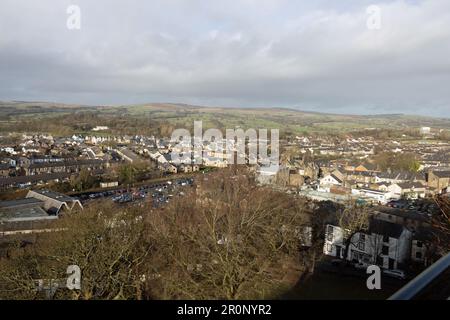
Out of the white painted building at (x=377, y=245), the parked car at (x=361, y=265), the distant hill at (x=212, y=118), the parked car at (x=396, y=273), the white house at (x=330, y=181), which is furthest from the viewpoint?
the distant hill at (x=212, y=118)

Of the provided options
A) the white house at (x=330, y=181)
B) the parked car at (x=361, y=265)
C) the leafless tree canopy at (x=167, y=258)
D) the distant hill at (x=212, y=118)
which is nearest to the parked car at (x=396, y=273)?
the parked car at (x=361, y=265)

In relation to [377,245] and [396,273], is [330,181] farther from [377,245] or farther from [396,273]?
[396,273]

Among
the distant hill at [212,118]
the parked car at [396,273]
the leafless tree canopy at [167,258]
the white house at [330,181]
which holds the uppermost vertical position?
the distant hill at [212,118]

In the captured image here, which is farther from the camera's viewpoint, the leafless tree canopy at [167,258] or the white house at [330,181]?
the white house at [330,181]

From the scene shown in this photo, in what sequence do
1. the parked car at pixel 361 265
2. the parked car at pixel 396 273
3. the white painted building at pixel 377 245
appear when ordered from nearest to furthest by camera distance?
1. the parked car at pixel 396 273
2. the parked car at pixel 361 265
3. the white painted building at pixel 377 245

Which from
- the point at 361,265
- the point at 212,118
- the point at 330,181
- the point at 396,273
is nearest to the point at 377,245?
the point at 361,265

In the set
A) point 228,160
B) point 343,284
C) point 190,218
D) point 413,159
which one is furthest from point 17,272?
point 413,159

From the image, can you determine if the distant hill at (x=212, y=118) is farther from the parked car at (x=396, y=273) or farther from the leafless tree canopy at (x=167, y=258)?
the leafless tree canopy at (x=167, y=258)

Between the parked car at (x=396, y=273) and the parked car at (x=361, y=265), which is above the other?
the parked car at (x=396, y=273)

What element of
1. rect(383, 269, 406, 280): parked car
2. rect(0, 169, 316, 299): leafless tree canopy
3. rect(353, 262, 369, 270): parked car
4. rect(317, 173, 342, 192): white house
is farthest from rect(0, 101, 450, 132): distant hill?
rect(0, 169, 316, 299): leafless tree canopy

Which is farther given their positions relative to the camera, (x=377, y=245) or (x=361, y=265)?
(x=377, y=245)

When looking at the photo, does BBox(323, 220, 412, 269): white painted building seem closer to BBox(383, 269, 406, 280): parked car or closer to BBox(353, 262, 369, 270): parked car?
BBox(353, 262, 369, 270): parked car

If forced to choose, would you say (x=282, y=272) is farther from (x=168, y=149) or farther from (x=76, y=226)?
(x=168, y=149)
